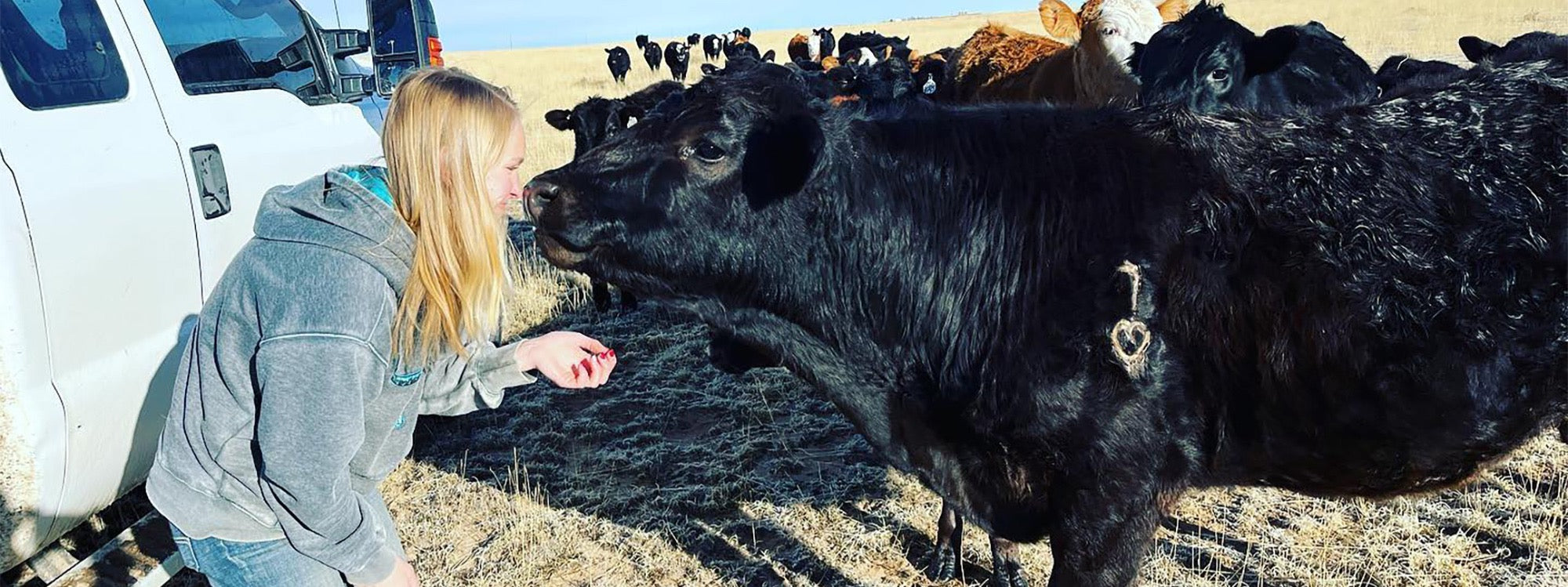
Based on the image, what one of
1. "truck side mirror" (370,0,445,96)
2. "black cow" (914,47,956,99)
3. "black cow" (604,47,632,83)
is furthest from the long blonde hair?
"black cow" (604,47,632,83)

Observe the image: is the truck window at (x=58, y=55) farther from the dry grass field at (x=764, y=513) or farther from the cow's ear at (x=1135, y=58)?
the cow's ear at (x=1135, y=58)

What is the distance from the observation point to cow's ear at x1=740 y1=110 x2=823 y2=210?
2562 mm

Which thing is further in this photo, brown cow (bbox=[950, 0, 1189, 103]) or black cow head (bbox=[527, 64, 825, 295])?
brown cow (bbox=[950, 0, 1189, 103])

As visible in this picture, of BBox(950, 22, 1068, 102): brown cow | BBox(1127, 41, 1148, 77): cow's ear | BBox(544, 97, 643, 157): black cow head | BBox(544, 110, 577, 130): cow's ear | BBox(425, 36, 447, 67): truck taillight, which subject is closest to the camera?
BBox(425, 36, 447, 67): truck taillight

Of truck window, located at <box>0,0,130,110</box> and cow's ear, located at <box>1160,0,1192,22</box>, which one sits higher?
cow's ear, located at <box>1160,0,1192,22</box>

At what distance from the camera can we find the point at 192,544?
2162mm

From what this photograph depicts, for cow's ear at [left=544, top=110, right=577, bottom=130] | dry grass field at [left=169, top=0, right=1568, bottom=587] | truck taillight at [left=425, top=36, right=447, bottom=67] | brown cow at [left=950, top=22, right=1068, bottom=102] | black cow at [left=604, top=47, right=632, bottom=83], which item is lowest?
black cow at [left=604, top=47, right=632, bottom=83]

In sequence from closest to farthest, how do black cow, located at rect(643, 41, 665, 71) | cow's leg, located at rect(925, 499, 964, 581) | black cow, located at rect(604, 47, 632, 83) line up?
1. cow's leg, located at rect(925, 499, 964, 581)
2. black cow, located at rect(604, 47, 632, 83)
3. black cow, located at rect(643, 41, 665, 71)

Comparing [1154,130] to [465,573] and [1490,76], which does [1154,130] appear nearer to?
[1490,76]

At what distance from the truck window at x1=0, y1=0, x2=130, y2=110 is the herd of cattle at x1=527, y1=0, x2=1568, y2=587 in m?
1.30

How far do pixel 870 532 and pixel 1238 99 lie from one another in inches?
129

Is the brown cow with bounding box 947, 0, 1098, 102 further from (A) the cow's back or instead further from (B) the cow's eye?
(B) the cow's eye

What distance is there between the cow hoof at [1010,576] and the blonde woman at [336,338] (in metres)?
2.15

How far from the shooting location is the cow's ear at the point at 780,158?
2.56m
